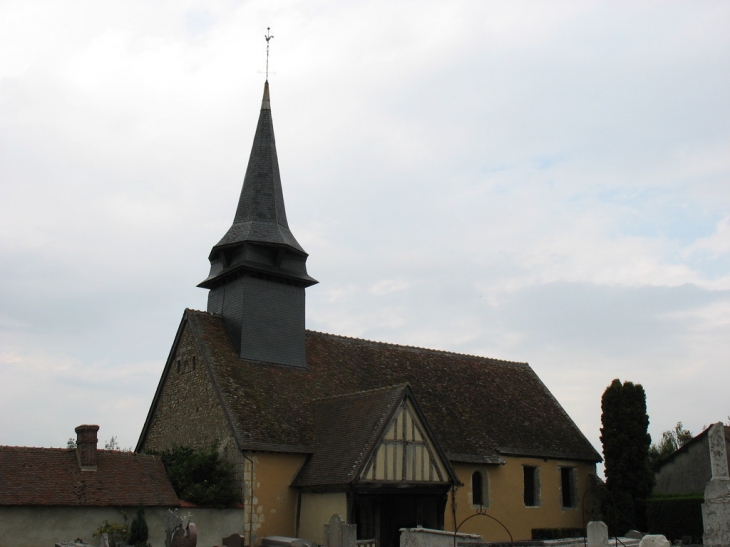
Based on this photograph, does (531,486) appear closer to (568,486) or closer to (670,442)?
(568,486)

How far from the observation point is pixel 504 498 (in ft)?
78.7

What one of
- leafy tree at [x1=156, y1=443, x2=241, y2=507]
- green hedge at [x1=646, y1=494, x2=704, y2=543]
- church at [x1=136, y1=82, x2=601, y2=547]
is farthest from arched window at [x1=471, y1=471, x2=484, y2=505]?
leafy tree at [x1=156, y1=443, x2=241, y2=507]

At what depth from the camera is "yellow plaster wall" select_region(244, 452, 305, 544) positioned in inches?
769

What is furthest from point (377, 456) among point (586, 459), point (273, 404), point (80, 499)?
point (586, 459)

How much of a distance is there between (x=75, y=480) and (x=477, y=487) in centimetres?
1197

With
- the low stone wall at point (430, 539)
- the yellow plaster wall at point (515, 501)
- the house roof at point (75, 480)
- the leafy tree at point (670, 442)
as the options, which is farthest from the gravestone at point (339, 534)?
the leafy tree at point (670, 442)

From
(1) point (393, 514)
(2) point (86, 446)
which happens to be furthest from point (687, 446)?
(2) point (86, 446)

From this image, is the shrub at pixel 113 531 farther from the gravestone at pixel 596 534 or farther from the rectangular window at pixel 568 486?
the rectangular window at pixel 568 486

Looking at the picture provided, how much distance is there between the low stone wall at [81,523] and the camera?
16.6 meters

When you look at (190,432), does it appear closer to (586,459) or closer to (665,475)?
(586,459)

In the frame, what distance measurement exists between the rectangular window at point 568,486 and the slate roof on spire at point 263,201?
11950 millimetres

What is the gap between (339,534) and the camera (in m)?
17.0

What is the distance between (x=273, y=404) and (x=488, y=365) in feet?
37.9

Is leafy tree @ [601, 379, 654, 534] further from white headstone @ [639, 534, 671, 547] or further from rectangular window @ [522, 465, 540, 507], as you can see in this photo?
white headstone @ [639, 534, 671, 547]
